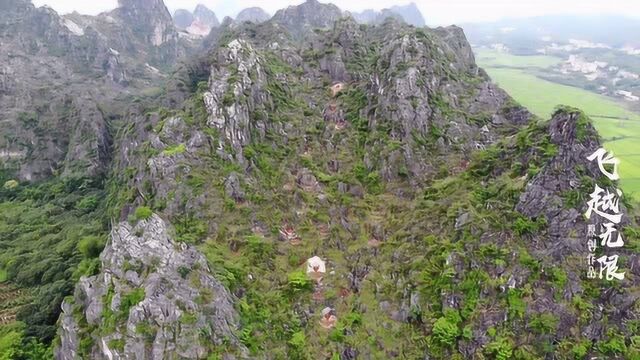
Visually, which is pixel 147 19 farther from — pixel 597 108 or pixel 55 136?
pixel 597 108

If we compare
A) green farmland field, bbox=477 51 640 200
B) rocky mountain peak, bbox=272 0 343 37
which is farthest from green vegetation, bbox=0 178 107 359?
green farmland field, bbox=477 51 640 200

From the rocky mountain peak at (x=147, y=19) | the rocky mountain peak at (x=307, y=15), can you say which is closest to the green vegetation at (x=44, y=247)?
the rocky mountain peak at (x=307, y=15)

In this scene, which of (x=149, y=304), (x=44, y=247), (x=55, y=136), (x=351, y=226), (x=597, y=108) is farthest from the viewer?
(x=597, y=108)

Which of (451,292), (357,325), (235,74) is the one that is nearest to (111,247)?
(357,325)

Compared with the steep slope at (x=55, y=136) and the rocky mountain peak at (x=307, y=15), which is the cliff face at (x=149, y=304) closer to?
the steep slope at (x=55, y=136)

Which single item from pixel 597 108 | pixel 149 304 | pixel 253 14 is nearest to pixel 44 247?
pixel 149 304
